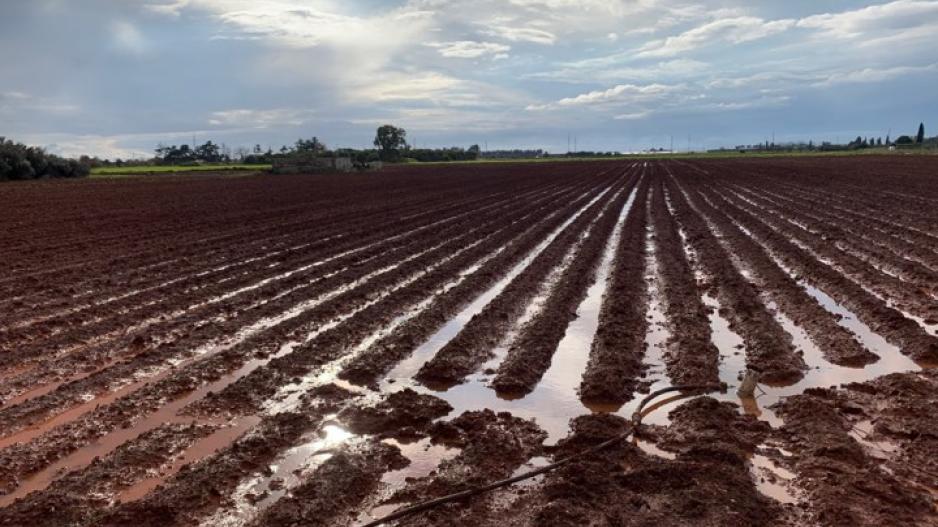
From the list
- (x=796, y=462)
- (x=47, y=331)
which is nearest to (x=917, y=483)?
(x=796, y=462)

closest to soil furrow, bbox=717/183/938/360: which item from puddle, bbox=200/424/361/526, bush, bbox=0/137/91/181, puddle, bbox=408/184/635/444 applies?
puddle, bbox=408/184/635/444

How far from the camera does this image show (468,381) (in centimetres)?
705

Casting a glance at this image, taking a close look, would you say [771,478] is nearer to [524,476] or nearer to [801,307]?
[524,476]

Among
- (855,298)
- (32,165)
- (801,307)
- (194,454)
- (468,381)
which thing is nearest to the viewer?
(194,454)

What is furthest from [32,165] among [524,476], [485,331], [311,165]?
[524,476]

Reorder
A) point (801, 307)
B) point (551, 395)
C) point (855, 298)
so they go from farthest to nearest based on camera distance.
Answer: point (855, 298), point (801, 307), point (551, 395)

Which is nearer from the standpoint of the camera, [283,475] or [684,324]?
[283,475]

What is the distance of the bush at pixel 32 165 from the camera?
177ft

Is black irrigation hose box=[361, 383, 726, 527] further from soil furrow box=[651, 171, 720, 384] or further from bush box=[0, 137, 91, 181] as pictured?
bush box=[0, 137, 91, 181]

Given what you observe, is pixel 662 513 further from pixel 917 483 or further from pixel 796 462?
pixel 917 483

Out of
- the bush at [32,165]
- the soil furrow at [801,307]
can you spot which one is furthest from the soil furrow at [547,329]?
the bush at [32,165]

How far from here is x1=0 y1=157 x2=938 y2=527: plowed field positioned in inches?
178

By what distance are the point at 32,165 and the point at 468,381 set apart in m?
63.8

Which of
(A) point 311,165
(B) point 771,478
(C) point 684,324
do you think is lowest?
(B) point 771,478
